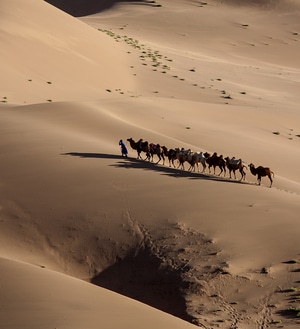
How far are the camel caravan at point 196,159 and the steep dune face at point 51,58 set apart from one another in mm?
11670

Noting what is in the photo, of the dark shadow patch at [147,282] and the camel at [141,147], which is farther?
the camel at [141,147]

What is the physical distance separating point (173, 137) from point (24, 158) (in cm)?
746

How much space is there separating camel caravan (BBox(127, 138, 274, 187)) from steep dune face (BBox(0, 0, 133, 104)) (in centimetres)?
1167

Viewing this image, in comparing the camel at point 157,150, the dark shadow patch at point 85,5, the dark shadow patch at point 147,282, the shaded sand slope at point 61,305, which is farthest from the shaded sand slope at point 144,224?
the dark shadow patch at point 85,5

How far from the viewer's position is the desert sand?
42.7 ft

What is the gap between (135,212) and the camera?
1725 centimetres

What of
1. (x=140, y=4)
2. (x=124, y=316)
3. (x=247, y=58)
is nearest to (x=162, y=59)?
(x=247, y=58)

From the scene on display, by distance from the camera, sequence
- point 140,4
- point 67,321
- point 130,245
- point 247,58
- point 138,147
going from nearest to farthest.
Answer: point 67,321
point 130,245
point 138,147
point 247,58
point 140,4

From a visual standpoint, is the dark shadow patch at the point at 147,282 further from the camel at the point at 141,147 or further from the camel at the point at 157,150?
the camel at the point at 141,147

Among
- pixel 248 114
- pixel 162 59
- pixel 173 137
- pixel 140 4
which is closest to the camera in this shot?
pixel 173 137

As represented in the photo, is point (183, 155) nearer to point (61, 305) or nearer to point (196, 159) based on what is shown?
point (196, 159)

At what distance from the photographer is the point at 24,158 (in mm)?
20625

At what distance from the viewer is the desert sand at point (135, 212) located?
1302 cm

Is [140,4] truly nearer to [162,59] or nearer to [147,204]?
[162,59]
